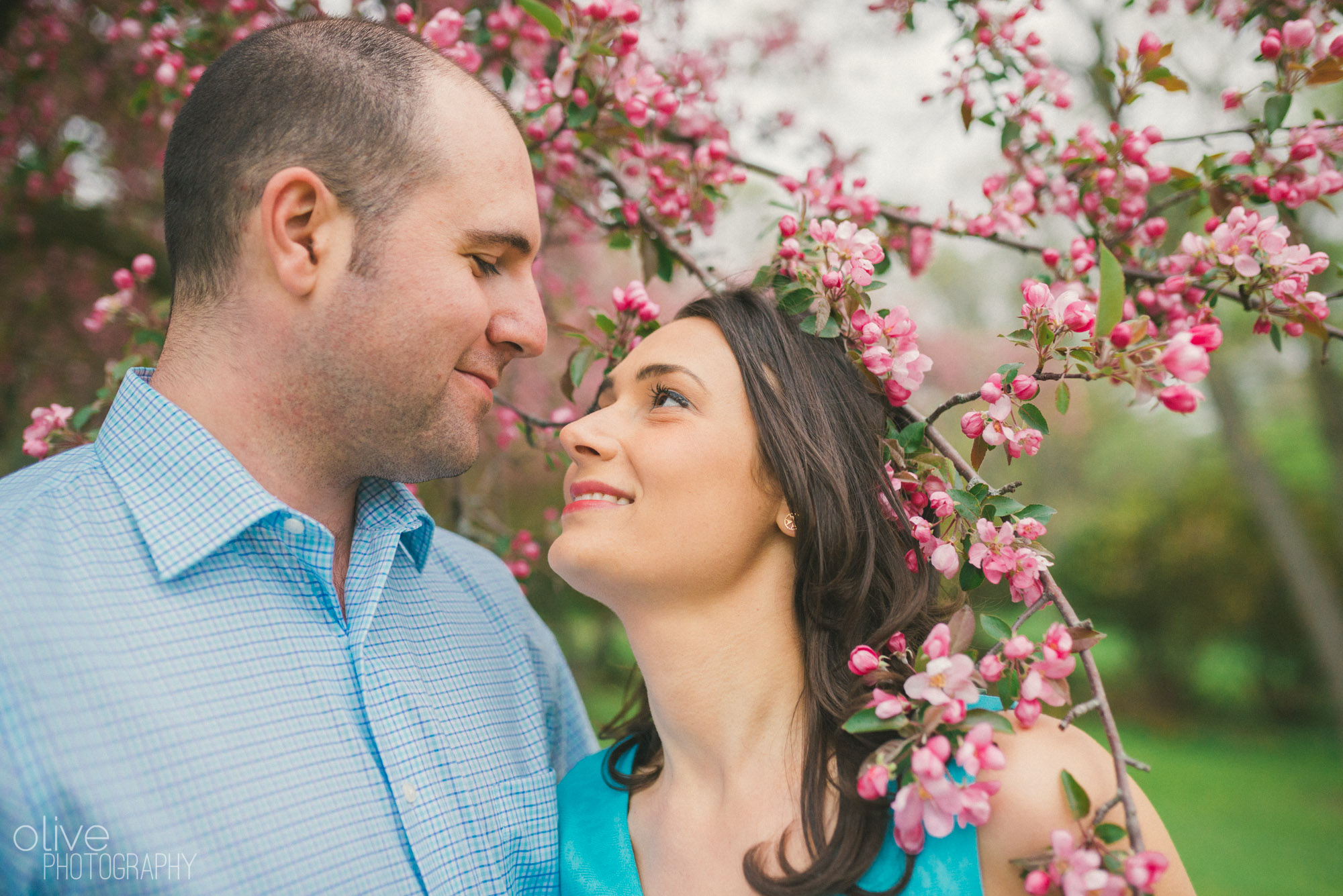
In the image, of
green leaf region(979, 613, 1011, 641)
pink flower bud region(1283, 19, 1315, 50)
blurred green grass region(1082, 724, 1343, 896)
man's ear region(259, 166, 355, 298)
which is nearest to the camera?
green leaf region(979, 613, 1011, 641)

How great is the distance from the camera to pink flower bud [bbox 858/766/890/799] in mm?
1360

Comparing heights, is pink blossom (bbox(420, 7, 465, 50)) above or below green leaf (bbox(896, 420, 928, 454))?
above

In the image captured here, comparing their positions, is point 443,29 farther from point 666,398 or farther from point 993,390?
point 993,390

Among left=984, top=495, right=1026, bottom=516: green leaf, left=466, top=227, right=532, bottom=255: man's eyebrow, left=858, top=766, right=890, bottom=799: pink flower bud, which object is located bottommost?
left=858, top=766, right=890, bottom=799: pink flower bud

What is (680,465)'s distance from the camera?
5.87ft

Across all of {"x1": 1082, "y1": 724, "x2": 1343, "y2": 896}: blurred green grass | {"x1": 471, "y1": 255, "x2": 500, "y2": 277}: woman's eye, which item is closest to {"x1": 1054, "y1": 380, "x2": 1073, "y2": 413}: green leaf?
{"x1": 471, "y1": 255, "x2": 500, "y2": 277}: woman's eye

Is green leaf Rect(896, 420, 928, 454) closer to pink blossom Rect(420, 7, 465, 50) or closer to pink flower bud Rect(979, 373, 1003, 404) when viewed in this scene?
pink flower bud Rect(979, 373, 1003, 404)

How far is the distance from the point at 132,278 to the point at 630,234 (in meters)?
1.37

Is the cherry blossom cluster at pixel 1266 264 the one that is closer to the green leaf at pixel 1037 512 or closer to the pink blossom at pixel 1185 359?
the pink blossom at pixel 1185 359

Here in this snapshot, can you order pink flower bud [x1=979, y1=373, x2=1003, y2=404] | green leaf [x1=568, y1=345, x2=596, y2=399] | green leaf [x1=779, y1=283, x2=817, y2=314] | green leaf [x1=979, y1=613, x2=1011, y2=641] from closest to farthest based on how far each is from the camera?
green leaf [x1=979, y1=613, x2=1011, y2=641] < pink flower bud [x1=979, y1=373, x2=1003, y2=404] < green leaf [x1=779, y1=283, x2=817, y2=314] < green leaf [x1=568, y1=345, x2=596, y2=399]

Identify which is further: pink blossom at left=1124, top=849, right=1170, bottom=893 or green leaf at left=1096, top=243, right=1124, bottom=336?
green leaf at left=1096, top=243, right=1124, bottom=336

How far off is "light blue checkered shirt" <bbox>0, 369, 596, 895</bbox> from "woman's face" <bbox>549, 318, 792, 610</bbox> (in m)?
0.41

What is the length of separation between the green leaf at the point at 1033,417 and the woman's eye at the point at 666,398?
0.69m

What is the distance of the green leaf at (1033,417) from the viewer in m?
1.56
